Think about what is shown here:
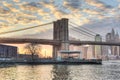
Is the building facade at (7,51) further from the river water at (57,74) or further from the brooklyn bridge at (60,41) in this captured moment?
the river water at (57,74)

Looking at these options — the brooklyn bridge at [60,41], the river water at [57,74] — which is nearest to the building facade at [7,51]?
the brooklyn bridge at [60,41]

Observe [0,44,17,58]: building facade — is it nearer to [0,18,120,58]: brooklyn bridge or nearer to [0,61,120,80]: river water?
[0,18,120,58]: brooklyn bridge

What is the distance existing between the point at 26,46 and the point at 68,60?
2334 cm

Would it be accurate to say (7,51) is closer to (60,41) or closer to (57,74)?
(60,41)

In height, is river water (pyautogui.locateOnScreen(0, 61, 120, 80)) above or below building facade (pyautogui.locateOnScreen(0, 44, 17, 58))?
below

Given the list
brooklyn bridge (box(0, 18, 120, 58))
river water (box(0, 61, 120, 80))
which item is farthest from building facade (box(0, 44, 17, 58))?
river water (box(0, 61, 120, 80))

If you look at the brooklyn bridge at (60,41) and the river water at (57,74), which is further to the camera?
the brooklyn bridge at (60,41)

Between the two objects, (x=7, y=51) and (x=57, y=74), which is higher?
(x=7, y=51)

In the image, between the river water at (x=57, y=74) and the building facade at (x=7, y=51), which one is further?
the building facade at (x=7, y=51)

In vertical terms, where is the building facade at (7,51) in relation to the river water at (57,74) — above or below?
above

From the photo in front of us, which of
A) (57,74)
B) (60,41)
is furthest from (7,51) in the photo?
(57,74)

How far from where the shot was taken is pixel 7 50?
18100 cm

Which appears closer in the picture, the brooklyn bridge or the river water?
the river water

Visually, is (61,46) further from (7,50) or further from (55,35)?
(7,50)
